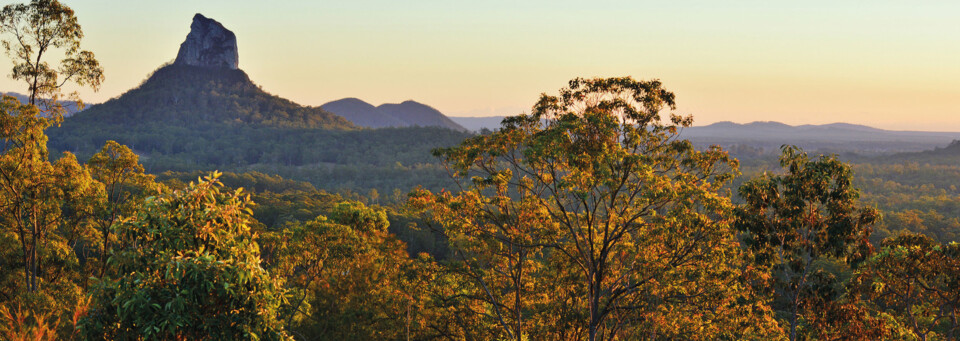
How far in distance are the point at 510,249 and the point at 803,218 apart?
28.9 feet

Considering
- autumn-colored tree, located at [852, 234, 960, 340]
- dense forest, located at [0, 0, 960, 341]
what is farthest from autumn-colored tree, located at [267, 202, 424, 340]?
autumn-colored tree, located at [852, 234, 960, 340]

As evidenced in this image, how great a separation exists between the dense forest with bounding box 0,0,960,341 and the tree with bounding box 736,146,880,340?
0.05 metres

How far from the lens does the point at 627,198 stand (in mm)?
15344

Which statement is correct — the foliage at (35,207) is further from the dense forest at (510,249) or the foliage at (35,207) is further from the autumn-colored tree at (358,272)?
the autumn-colored tree at (358,272)

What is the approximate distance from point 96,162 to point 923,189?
194184mm

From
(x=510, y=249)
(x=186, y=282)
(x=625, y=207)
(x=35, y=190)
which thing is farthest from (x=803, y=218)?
(x=35, y=190)

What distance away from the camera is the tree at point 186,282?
21.3ft

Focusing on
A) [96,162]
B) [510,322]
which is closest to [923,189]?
[510,322]

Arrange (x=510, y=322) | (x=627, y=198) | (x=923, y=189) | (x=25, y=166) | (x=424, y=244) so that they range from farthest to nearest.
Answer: (x=923, y=189) → (x=424, y=244) → (x=510, y=322) → (x=25, y=166) → (x=627, y=198)

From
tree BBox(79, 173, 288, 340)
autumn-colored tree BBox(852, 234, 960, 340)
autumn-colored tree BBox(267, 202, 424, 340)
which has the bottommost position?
autumn-colored tree BBox(267, 202, 424, 340)

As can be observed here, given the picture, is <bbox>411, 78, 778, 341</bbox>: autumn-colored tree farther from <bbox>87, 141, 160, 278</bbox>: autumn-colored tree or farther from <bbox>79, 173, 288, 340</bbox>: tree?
<bbox>87, 141, 160, 278</bbox>: autumn-colored tree

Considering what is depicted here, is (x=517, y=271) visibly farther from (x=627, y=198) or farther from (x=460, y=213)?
Result: (x=627, y=198)

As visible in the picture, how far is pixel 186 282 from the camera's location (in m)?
Answer: 6.62

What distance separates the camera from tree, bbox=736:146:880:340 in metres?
12.4
